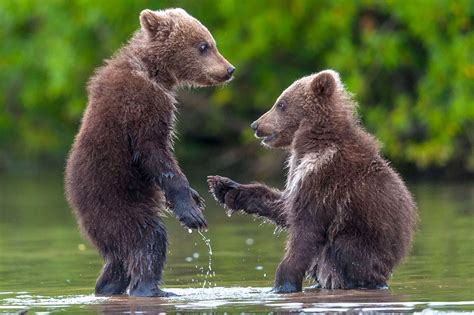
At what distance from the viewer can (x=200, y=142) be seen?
39125 mm

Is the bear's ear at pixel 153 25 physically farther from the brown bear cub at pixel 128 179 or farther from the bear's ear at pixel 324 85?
the bear's ear at pixel 324 85

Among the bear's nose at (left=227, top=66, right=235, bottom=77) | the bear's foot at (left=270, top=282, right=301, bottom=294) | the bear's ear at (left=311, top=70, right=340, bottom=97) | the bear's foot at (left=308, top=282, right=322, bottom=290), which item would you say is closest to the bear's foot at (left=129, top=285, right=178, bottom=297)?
the bear's foot at (left=270, top=282, right=301, bottom=294)

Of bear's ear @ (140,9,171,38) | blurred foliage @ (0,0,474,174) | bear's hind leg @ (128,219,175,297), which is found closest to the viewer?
bear's hind leg @ (128,219,175,297)

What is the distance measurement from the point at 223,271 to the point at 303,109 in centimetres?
228

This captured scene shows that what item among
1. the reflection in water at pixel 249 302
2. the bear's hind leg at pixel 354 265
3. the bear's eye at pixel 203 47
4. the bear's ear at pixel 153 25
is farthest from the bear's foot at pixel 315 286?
the bear's ear at pixel 153 25

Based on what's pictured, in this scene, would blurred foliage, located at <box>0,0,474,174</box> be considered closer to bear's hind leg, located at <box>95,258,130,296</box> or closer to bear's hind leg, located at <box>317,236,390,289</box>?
bear's hind leg, located at <box>317,236,390,289</box>

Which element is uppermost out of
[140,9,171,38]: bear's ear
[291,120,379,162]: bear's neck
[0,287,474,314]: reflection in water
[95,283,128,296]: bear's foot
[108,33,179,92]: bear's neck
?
[140,9,171,38]: bear's ear

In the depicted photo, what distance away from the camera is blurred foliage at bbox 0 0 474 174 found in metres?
28.2

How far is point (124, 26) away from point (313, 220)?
24199 mm

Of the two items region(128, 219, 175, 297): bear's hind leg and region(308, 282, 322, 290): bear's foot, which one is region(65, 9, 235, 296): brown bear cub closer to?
region(128, 219, 175, 297): bear's hind leg

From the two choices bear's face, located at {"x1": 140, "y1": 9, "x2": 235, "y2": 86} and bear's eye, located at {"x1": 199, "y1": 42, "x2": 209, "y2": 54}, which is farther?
bear's eye, located at {"x1": 199, "y1": 42, "x2": 209, "y2": 54}

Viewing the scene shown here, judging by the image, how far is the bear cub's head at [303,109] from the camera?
11.8 meters

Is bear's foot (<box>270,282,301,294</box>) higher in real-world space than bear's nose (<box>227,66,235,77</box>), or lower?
lower

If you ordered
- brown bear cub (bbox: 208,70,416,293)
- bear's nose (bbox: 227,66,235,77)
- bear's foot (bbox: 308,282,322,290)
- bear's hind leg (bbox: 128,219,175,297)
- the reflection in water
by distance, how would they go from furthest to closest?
bear's nose (bbox: 227,66,235,77) < bear's foot (bbox: 308,282,322,290) < bear's hind leg (bbox: 128,219,175,297) < brown bear cub (bbox: 208,70,416,293) < the reflection in water
